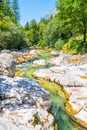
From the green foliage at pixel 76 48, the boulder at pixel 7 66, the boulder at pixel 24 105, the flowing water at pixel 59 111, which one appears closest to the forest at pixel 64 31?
the green foliage at pixel 76 48

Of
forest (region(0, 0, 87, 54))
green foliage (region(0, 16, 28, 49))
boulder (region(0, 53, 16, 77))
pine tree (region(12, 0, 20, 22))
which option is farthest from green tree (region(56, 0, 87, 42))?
pine tree (region(12, 0, 20, 22))

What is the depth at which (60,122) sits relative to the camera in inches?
526

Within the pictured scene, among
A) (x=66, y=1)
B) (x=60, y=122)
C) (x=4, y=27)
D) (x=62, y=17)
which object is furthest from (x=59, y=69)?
(x=4, y=27)

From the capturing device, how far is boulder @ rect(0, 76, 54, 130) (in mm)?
11125

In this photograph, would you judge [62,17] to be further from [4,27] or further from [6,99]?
[6,99]

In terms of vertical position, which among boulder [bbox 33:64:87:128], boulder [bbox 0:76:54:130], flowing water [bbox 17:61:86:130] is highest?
boulder [bbox 0:76:54:130]

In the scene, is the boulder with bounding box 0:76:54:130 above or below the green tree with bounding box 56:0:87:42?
below

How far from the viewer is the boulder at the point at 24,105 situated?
11125mm

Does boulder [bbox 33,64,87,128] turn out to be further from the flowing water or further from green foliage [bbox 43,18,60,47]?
green foliage [bbox 43,18,60,47]

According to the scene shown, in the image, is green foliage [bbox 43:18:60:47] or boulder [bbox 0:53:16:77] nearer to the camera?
boulder [bbox 0:53:16:77]

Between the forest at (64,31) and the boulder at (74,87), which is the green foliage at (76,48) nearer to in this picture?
the forest at (64,31)

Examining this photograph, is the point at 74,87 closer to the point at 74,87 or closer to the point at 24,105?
the point at 74,87

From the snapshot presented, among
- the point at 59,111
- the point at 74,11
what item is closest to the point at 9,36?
the point at 74,11

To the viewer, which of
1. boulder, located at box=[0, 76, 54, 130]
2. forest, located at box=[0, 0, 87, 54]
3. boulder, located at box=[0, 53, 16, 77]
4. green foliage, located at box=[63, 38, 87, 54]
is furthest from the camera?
forest, located at box=[0, 0, 87, 54]
